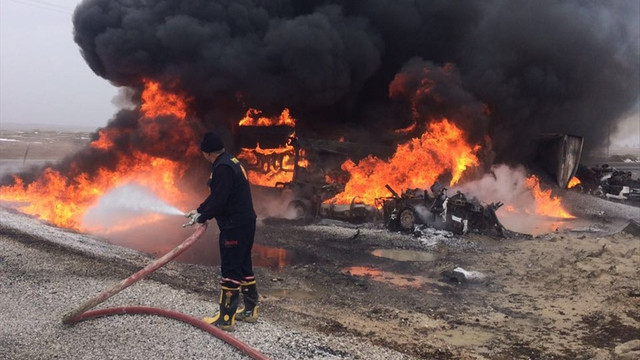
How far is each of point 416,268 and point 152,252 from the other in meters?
5.46

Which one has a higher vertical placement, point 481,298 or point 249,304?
point 249,304

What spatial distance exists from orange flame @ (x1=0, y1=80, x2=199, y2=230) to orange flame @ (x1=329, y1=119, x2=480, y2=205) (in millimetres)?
5784

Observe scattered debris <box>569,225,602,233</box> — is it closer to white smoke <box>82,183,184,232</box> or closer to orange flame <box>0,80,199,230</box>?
white smoke <box>82,183,184,232</box>

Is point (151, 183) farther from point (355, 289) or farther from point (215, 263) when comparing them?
point (355, 289)

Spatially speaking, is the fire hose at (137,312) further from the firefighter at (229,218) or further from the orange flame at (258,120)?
the orange flame at (258,120)

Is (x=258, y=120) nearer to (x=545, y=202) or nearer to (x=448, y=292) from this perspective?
(x=545, y=202)

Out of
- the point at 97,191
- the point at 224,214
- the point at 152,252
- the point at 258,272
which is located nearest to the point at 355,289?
the point at 258,272

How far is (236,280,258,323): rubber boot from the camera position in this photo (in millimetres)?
5578

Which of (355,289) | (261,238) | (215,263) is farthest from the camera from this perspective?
(261,238)

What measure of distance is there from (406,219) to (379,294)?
5.98 metres

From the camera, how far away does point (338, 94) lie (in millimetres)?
20875

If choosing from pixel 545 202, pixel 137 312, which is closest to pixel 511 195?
pixel 545 202

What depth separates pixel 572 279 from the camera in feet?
30.6

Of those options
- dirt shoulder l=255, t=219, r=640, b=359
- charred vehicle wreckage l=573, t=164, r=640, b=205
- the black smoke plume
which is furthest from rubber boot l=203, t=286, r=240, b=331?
charred vehicle wreckage l=573, t=164, r=640, b=205
